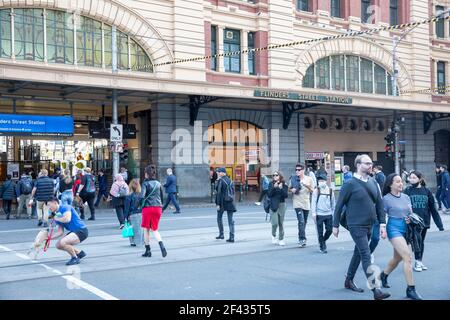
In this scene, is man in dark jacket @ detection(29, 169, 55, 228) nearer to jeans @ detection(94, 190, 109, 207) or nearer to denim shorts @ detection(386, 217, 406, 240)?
jeans @ detection(94, 190, 109, 207)

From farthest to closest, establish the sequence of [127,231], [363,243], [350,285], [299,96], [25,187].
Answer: [299,96] → [25,187] → [127,231] → [350,285] → [363,243]

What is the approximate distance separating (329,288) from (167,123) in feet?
63.9

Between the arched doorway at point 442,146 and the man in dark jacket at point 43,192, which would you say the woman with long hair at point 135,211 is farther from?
the arched doorway at point 442,146

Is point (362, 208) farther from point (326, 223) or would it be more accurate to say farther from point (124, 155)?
point (124, 155)

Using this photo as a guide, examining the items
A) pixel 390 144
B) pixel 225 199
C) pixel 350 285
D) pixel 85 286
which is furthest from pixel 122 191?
pixel 390 144

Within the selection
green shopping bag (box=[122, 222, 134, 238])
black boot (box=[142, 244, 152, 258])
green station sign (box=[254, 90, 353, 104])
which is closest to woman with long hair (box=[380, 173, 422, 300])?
black boot (box=[142, 244, 152, 258])

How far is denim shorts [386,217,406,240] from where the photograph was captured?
743 centimetres

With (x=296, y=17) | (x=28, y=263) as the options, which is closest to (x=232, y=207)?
(x=28, y=263)

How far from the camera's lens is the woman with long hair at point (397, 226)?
703 cm

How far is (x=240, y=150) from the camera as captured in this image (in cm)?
2984

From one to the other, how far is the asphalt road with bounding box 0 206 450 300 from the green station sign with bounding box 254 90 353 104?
13204 millimetres

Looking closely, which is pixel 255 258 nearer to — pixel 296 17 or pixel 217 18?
pixel 217 18

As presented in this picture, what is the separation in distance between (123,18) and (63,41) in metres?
3.03
